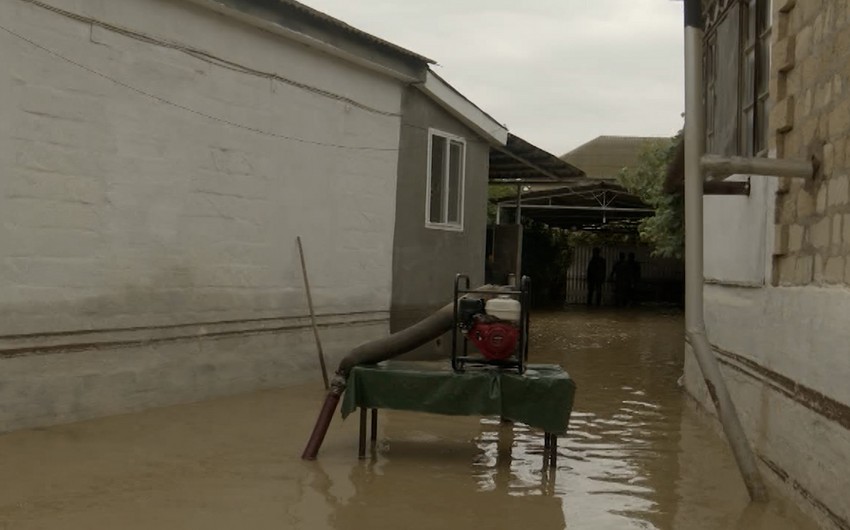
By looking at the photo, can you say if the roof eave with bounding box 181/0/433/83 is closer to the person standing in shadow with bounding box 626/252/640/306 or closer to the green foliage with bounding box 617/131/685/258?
the green foliage with bounding box 617/131/685/258

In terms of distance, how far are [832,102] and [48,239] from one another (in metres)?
6.20

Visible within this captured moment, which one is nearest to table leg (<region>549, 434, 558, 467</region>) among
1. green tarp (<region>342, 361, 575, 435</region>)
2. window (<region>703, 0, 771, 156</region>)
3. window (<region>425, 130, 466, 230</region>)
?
green tarp (<region>342, 361, 575, 435</region>)

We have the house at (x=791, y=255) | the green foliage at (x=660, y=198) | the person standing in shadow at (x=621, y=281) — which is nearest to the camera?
the house at (x=791, y=255)

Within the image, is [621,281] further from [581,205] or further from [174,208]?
[174,208]

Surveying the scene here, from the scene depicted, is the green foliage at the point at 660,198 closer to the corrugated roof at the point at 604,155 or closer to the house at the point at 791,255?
the house at the point at 791,255

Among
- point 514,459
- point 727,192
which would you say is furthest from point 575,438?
point 727,192

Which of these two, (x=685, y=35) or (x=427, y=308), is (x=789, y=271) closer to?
(x=685, y=35)

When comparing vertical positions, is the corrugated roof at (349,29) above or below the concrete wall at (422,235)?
above

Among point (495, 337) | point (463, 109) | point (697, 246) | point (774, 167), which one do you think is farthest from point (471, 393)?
point (463, 109)

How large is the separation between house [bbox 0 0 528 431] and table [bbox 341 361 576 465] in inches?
114

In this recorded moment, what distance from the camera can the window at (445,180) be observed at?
14312 millimetres

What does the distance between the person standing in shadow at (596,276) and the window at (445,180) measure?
19369 mm

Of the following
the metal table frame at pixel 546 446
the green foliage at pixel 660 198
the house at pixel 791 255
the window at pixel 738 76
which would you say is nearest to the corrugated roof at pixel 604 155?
the green foliage at pixel 660 198

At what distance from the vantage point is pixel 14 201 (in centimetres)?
829
